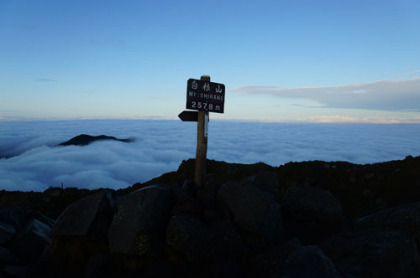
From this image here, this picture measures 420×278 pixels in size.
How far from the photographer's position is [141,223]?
653 centimetres

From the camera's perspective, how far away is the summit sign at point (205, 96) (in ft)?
30.6

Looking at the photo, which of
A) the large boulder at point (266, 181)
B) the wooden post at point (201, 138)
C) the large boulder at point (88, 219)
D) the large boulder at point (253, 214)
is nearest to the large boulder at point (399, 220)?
the large boulder at point (253, 214)

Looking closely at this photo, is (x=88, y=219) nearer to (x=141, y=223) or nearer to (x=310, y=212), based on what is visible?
(x=141, y=223)

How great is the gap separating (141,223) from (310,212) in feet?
18.6

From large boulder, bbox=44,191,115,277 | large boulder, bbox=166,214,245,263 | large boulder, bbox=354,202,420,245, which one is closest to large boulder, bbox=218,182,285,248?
large boulder, bbox=166,214,245,263

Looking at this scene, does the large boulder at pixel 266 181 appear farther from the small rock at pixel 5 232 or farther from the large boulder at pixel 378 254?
the small rock at pixel 5 232

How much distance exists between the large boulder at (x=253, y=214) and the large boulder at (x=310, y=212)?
178 cm

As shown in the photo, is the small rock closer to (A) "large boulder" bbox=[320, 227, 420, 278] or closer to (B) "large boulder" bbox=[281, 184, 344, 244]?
(B) "large boulder" bbox=[281, 184, 344, 244]

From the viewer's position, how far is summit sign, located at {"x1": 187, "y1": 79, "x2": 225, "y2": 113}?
9.33m

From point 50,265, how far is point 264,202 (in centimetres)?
534

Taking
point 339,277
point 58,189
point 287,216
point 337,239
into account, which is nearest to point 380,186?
point 287,216

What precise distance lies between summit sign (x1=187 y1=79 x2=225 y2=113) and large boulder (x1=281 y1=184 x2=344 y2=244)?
12.6 feet

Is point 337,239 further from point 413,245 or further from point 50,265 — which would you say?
point 50,265

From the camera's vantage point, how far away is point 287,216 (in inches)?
392
